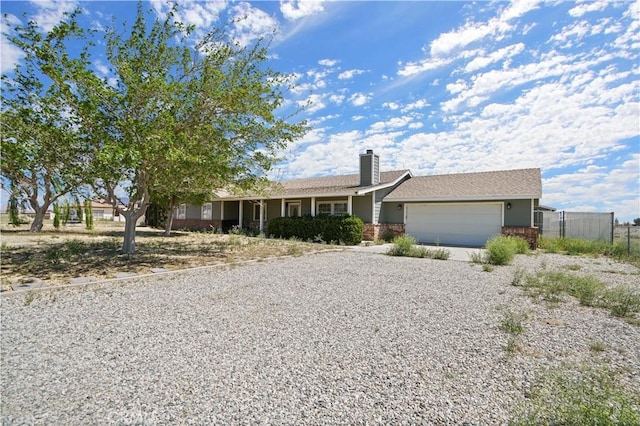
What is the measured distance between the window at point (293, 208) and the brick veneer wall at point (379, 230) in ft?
15.5

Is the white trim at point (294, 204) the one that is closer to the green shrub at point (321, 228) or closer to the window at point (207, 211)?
the green shrub at point (321, 228)

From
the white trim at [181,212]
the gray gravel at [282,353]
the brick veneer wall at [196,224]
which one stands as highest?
the white trim at [181,212]

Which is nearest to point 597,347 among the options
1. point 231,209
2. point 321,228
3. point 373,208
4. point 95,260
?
point 95,260

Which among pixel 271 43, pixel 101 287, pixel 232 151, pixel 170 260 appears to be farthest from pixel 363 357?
pixel 271 43

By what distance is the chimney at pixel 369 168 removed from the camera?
18125 millimetres

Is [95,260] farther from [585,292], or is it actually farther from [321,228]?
[585,292]

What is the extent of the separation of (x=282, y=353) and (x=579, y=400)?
2.55 meters

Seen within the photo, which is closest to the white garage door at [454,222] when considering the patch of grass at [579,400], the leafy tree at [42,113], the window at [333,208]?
the window at [333,208]

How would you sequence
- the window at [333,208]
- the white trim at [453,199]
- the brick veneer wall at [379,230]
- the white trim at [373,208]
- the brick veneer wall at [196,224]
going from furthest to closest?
1. the brick veneer wall at [196,224]
2. the window at [333,208]
3. the white trim at [373,208]
4. the brick veneer wall at [379,230]
5. the white trim at [453,199]

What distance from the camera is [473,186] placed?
1716cm

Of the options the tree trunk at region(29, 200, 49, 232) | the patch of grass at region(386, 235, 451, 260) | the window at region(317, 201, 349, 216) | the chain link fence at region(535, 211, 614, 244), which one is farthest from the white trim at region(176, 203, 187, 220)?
the chain link fence at region(535, 211, 614, 244)

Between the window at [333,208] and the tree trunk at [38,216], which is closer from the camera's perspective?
the window at [333,208]

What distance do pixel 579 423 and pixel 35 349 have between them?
5.03 metres

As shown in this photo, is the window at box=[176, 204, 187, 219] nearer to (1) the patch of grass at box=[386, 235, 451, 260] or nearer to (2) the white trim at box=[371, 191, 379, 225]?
(2) the white trim at box=[371, 191, 379, 225]
